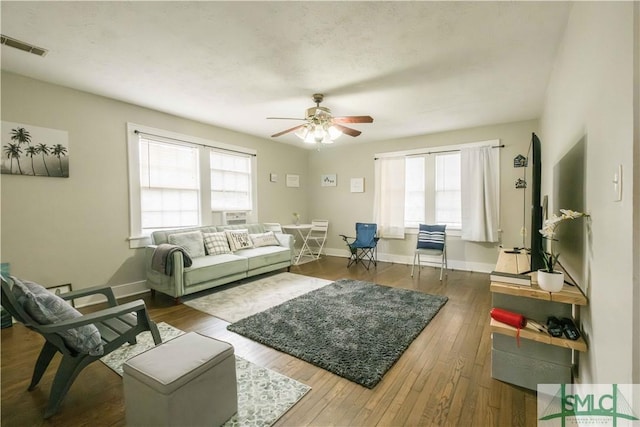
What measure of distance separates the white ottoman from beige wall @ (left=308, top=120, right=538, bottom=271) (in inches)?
180

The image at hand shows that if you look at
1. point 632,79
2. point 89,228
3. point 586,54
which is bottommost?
point 89,228

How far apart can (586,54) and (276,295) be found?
3508 mm

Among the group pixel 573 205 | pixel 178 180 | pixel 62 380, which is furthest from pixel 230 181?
pixel 573 205

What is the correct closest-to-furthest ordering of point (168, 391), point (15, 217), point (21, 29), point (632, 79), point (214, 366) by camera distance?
point (632, 79)
point (168, 391)
point (214, 366)
point (21, 29)
point (15, 217)

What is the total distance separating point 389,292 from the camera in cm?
364

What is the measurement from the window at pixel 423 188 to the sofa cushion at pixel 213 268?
3.04 m

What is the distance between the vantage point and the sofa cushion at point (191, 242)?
377cm

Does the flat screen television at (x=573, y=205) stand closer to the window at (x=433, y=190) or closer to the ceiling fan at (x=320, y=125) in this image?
the ceiling fan at (x=320, y=125)

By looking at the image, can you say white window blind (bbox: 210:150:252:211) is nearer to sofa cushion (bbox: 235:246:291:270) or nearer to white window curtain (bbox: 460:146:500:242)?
sofa cushion (bbox: 235:246:291:270)

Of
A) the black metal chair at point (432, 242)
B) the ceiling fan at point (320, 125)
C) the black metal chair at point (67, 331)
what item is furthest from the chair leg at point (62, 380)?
the black metal chair at point (432, 242)

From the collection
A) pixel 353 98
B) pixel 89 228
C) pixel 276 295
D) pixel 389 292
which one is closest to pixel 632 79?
pixel 353 98

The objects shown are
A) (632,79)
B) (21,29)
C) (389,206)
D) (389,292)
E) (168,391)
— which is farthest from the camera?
(389,206)

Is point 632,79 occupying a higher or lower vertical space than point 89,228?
higher

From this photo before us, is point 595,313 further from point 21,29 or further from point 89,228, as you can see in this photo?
point 89,228
